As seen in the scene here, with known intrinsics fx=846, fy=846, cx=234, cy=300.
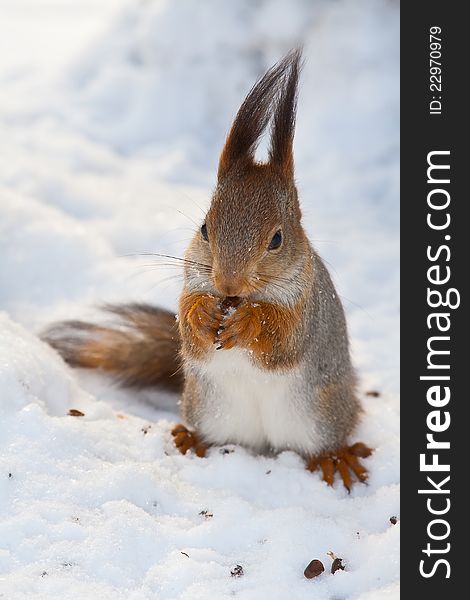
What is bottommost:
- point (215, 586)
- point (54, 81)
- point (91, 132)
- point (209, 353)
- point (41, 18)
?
point (215, 586)

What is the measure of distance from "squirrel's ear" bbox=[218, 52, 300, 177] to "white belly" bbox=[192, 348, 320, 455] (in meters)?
0.53

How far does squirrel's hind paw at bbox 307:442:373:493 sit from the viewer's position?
7.77 ft

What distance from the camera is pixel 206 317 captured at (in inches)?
85.0

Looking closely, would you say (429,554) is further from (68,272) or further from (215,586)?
(68,272)

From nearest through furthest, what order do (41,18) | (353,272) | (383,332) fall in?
(383,332) → (353,272) → (41,18)

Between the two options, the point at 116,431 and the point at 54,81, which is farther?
the point at 54,81

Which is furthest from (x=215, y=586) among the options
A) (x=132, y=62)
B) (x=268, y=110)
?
(x=132, y=62)

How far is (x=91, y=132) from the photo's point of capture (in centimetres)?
448

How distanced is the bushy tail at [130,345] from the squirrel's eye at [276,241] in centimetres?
69

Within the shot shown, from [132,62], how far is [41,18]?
5.21 feet

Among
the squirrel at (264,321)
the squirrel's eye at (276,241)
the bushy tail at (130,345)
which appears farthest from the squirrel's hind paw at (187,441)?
the squirrel's eye at (276,241)

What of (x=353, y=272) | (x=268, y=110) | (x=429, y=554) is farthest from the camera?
(x=353, y=272)

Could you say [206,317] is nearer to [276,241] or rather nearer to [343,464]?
[276,241]

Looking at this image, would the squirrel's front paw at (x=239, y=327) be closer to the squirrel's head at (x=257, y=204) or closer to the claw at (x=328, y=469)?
the squirrel's head at (x=257, y=204)
